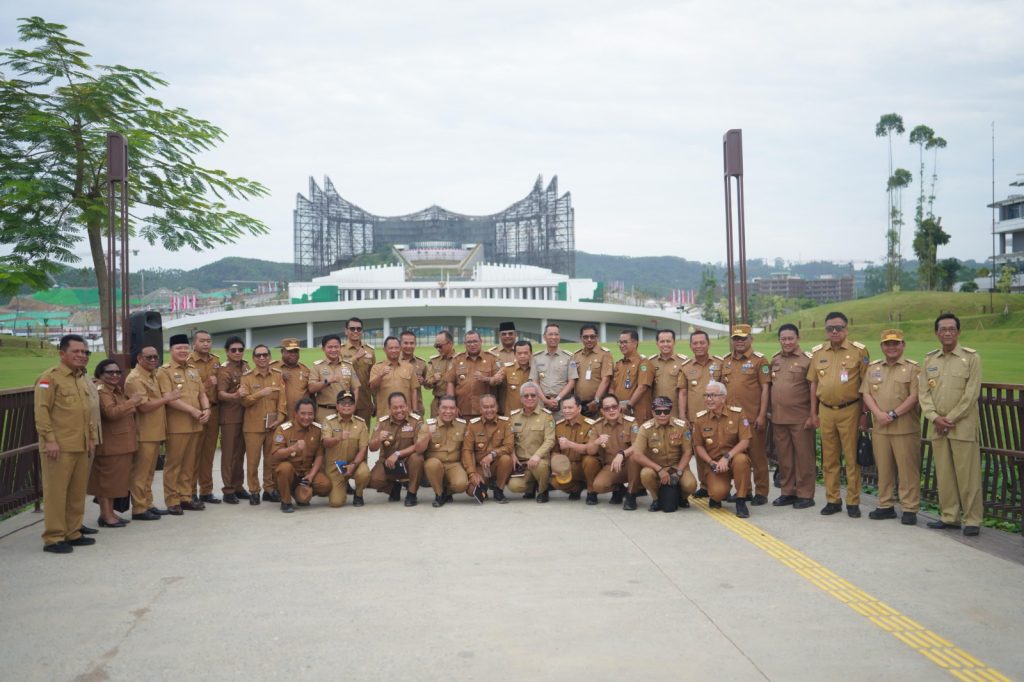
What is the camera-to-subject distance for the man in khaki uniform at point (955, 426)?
20.8 ft

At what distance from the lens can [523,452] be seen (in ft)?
26.6

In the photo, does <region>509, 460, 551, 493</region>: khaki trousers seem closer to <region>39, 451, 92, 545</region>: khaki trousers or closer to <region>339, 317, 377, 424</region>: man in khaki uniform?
<region>339, 317, 377, 424</region>: man in khaki uniform

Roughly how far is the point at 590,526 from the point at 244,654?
3360mm

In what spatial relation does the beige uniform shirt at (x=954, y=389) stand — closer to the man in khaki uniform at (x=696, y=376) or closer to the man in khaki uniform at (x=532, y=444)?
the man in khaki uniform at (x=696, y=376)

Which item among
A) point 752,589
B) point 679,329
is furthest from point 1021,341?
point 679,329

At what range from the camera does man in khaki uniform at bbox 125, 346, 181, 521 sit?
24.3ft

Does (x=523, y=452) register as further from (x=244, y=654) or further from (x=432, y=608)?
(x=244, y=654)

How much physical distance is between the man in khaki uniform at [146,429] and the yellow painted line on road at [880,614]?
5048mm

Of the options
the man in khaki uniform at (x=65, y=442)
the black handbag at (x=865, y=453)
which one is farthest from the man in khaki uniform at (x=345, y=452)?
the black handbag at (x=865, y=453)

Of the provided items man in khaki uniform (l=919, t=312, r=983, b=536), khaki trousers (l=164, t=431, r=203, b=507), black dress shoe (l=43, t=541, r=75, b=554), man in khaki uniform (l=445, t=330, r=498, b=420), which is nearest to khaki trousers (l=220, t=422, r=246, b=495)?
khaki trousers (l=164, t=431, r=203, b=507)

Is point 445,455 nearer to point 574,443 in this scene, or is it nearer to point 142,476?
point 574,443

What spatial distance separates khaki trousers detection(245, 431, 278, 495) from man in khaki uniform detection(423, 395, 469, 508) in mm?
1551

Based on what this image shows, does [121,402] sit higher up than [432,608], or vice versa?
[121,402]

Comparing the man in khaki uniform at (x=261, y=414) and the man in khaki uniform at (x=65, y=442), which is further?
the man in khaki uniform at (x=261, y=414)
